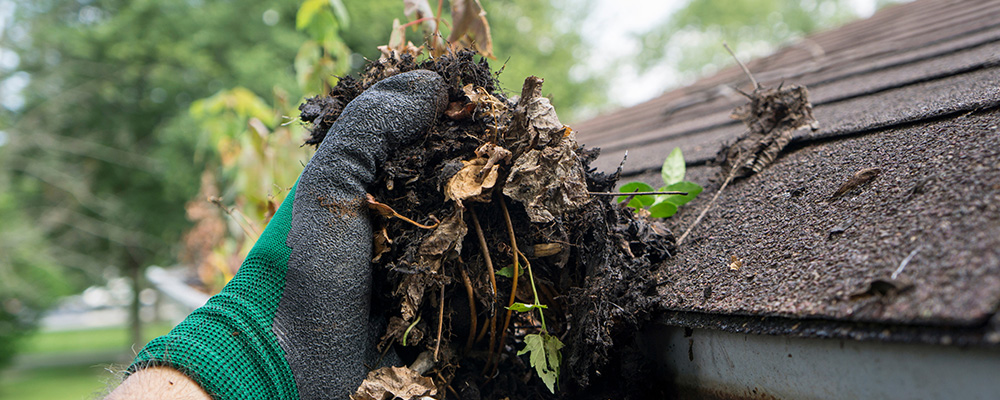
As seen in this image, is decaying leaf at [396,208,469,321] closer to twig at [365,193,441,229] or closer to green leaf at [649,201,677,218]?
twig at [365,193,441,229]

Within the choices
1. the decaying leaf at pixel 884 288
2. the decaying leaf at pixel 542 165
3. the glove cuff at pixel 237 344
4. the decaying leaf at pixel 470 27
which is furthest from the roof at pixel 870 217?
the glove cuff at pixel 237 344

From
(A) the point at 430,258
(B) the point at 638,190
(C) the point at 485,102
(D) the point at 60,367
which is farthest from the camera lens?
(D) the point at 60,367

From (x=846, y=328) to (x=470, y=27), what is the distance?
3.00 feet

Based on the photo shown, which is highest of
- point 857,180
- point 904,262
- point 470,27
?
point 470,27

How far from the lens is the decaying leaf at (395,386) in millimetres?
875

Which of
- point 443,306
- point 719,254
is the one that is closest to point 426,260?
point 443,306

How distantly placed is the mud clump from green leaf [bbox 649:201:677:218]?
0.14 m

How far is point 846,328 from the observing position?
2.03ft

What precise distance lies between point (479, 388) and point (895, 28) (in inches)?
125

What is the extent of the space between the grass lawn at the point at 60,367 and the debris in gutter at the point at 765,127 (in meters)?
10.0

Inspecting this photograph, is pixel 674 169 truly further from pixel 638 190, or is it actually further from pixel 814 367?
pixel 814 367

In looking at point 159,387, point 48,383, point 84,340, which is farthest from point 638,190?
point 84,340

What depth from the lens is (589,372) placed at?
2.95ft

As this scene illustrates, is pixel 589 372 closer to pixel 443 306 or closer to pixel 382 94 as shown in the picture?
pixel 443 306
